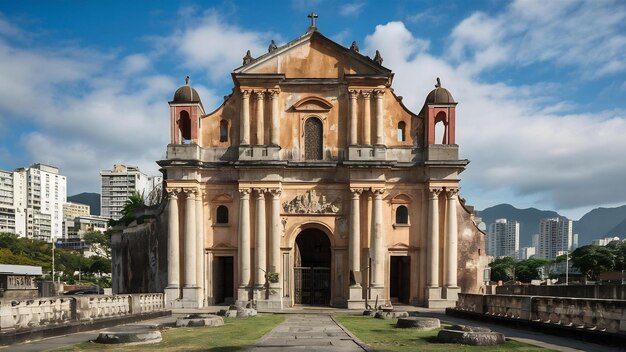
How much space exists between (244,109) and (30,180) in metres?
171

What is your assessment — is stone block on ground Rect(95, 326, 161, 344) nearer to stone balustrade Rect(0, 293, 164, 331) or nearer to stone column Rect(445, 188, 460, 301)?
stone balustrade Rect(0, 293, 164, 331)

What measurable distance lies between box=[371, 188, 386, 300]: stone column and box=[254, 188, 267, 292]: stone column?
688 cm

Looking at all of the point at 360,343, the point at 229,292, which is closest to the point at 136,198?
the point at 229,292

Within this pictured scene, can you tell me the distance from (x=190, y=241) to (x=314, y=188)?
8525 mm

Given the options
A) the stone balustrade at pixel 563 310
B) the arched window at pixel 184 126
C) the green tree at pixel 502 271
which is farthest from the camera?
the green tree at pixel 502 271

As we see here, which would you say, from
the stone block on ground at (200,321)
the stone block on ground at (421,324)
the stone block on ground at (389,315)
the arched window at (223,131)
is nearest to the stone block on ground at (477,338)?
the stone block on ground at (421,324)

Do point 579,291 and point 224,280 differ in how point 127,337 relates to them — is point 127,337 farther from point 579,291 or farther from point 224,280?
point 224,280

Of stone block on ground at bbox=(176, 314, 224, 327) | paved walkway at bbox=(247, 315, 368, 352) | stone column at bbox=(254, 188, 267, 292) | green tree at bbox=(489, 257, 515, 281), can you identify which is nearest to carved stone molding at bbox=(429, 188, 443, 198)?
stone column at bbox=(254, 188, 267, 292)

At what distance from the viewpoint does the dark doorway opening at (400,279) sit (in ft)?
120

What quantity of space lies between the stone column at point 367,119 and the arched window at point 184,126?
11.4 metres

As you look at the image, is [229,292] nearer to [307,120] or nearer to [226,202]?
[226,202]

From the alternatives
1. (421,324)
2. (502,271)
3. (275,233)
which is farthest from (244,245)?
(502,271)

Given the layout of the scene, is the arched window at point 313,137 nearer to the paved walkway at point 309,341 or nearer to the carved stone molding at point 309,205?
the carved stone molding at point 309,205

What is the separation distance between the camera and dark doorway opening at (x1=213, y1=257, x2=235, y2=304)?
118 ft
